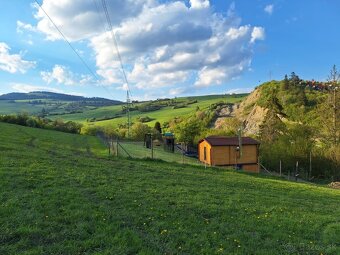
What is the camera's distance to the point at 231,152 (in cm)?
4769

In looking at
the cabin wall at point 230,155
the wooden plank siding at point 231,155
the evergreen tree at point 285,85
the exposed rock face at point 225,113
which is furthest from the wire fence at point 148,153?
the evergreen tree at point 285,85

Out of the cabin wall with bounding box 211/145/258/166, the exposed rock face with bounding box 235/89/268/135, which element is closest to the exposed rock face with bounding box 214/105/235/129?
the exposed rock face with bounding box 235/89/268/135

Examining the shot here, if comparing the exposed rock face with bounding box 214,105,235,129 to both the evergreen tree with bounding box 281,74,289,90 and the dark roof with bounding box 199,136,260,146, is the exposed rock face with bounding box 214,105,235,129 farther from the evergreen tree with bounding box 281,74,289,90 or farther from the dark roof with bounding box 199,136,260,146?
the dark roof with bounding box 199,136,260,146

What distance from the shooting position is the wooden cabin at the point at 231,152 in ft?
154

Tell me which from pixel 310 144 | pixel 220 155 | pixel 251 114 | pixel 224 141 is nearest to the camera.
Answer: pixel 220 155

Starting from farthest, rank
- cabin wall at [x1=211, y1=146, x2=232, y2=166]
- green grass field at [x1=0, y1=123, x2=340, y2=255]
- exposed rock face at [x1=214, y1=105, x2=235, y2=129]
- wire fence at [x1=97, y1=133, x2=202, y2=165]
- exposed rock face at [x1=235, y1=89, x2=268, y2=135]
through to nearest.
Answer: exposed rock face at [x1=214, y1=105, x2=235, y2=129]
exposed rock face at [x1=235, y1=89, x2=268, y2=135]
cabin wall at [x1=211, y1=146, x2=232, y2=166]
wire fence at [x1=97, y1=133, x2=202, y2=165]
green grass field at [x1=0, y1=123, x2=340, y2=255]

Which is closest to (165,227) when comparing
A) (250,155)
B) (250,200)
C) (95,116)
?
(250,200)

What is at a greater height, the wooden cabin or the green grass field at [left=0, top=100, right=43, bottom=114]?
the green grass field at [left=0, top=100, right=43, bottom=114]

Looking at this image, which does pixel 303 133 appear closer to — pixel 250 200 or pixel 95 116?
pixel 250 200

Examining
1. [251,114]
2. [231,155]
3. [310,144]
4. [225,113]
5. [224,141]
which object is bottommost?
[231,155]

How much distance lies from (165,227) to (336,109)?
162 ft

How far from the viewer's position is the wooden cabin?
46.8 metres

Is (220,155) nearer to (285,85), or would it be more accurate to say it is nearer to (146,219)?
(146,219)

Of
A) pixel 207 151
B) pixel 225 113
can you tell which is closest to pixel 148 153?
pixel 207 151
